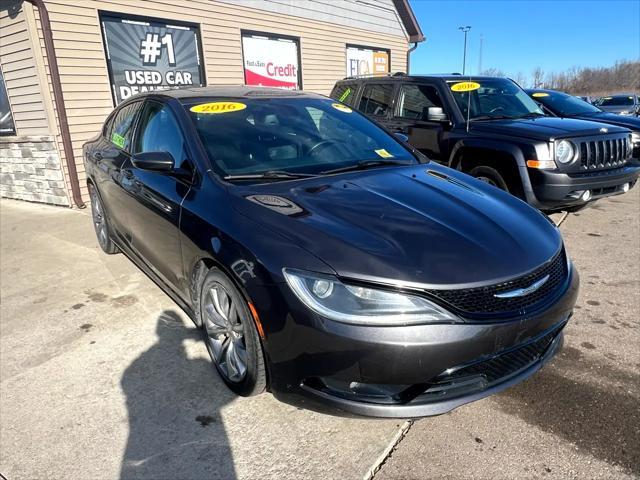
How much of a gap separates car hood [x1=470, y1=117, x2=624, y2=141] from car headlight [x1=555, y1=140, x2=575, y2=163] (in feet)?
0.26

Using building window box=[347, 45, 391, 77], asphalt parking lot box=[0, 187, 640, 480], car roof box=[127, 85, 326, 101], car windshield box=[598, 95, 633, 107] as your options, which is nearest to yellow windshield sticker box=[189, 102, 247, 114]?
car roof box=[127, 85, 326, 101]

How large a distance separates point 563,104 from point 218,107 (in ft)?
24.5

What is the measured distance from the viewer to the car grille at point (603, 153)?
4694 millimetres

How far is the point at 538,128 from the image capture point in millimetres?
4801

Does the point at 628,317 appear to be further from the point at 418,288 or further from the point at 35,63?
the point at 35,63

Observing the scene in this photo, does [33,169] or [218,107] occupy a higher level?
[218,107]

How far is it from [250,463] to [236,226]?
3.57 feet

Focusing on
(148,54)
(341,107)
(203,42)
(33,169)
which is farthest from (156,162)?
(203,42)

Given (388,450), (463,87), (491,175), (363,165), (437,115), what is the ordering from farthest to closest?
1. (463,87)
2. (437,115)
3. (491,175)
4. (363,165)
5. (388,450)

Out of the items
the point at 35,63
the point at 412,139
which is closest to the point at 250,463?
the point at 412,139

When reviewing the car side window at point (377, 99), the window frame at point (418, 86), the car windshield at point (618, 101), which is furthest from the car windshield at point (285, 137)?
the car windshield at point (618, 101)

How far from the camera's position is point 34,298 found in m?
3.92

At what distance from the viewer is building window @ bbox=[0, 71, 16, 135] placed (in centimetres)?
734

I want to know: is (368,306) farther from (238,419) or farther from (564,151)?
(564,151)
